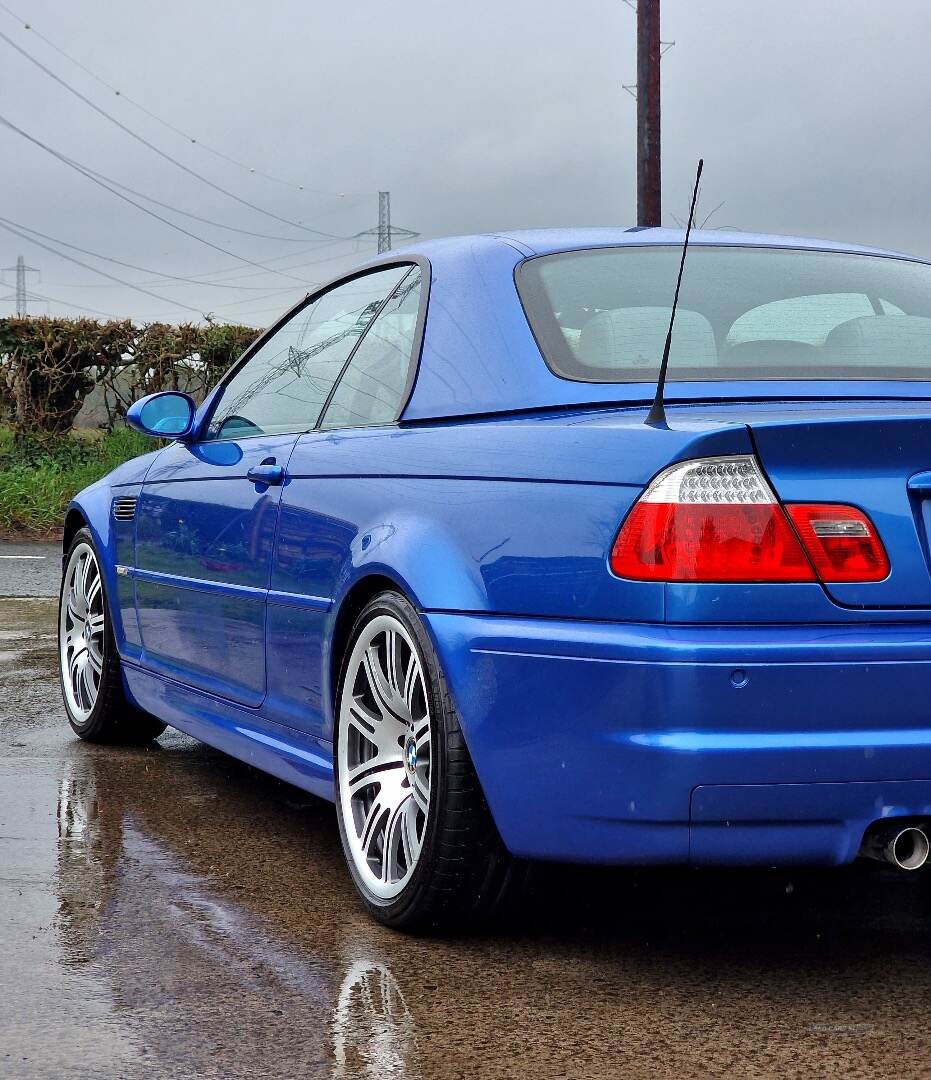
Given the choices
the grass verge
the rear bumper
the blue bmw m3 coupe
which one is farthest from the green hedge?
the rear bumper

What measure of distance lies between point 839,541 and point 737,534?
0.19 metres

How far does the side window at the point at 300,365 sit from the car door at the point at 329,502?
12 centimetres

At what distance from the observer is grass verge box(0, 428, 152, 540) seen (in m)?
16.7

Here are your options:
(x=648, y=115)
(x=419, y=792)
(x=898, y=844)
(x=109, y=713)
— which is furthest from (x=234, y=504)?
(x=648, y=115)

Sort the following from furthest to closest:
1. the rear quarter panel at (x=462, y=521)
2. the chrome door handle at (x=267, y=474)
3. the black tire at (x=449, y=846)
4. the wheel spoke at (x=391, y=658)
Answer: the chrome door handle at (x=267, y=474) → the wheel spoke at (x=391, y=658) → the black tire at (x=449, y=846) → the rear quarter panel at (x=462, y=521)

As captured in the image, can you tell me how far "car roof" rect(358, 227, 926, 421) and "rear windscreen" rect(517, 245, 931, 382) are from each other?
0.15ft

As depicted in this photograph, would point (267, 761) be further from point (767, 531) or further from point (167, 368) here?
point (167, 368)

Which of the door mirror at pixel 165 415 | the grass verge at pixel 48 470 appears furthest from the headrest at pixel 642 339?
the grass verge at pixel 48 470

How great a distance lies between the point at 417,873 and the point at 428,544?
0.69 m

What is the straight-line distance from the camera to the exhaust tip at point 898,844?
3137 millimetres

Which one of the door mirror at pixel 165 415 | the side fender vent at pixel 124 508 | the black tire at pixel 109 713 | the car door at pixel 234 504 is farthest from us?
the black tire at pixel 109 713

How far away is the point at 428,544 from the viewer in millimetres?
3529

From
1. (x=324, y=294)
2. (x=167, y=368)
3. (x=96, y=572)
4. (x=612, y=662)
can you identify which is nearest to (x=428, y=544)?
(x=612, y=662)

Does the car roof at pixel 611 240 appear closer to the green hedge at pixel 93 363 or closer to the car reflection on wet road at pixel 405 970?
the car reflection on wet road at pixel 405 970
